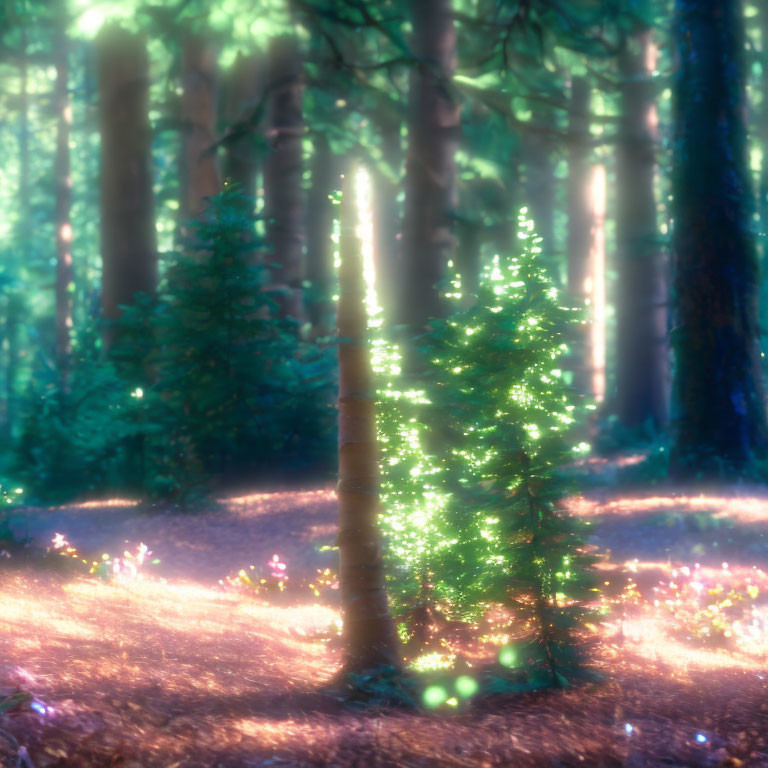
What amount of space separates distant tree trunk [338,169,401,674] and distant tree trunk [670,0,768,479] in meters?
7.81

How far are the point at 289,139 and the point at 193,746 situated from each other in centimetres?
1398

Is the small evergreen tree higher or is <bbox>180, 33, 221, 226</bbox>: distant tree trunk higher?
<bbox>180, 33, 221, 226</bbox>: distant tree trunk

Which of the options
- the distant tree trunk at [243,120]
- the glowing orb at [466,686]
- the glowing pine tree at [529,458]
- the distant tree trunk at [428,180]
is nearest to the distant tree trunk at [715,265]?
the distant tree trunk at [428,180]

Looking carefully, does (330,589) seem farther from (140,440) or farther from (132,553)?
(140,440)

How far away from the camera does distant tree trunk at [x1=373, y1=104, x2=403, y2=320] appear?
1659 cm

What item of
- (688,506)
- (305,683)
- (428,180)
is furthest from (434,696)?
(428,180)

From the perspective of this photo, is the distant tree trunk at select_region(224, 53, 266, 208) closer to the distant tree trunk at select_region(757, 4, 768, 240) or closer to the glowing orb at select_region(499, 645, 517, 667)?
the glowing orb at select_region(499, 645, 517, 667)

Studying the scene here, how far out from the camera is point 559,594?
5855 millimetres

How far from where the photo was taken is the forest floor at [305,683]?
411cm

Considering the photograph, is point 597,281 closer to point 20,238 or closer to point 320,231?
point 320,231

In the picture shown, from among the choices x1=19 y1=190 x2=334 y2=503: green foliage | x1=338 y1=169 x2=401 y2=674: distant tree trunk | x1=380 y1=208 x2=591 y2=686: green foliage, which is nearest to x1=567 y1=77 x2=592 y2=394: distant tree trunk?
x1=19 y1=190 x2=334 y2=503: green foliage

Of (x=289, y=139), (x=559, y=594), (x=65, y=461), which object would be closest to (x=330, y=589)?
(x=559, y=594)

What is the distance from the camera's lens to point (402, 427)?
661 cm

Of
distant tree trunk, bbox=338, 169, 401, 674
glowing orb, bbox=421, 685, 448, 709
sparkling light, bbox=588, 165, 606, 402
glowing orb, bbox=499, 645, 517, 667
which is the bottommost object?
glowing orb, bbox=421, 685, 448, 709
